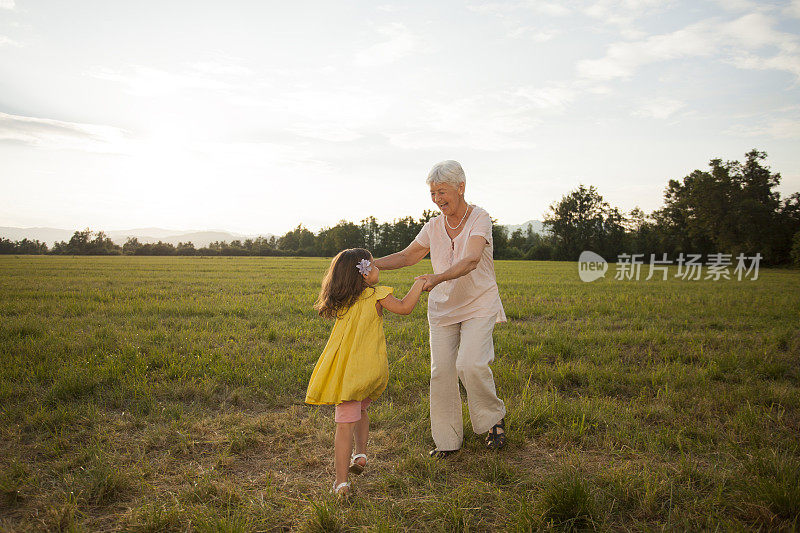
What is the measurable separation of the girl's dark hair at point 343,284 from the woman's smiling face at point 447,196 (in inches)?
32.9

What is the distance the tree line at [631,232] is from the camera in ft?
158

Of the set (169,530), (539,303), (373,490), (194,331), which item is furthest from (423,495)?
(539,303)

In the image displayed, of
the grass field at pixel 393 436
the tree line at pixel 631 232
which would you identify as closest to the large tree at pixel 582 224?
the tree line at pixel 631 232

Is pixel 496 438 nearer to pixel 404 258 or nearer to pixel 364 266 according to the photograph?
pixel 404 258

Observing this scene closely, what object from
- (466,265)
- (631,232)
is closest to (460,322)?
(466,265)

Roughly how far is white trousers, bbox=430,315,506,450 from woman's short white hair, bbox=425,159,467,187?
1.19 metres

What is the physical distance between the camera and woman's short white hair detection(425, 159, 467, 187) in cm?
371

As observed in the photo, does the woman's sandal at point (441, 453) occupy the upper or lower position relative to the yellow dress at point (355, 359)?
lower

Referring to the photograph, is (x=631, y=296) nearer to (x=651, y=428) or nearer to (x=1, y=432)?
(x=651, y=428)

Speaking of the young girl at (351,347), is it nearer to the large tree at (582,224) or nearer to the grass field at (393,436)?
the grass field at (393,436)

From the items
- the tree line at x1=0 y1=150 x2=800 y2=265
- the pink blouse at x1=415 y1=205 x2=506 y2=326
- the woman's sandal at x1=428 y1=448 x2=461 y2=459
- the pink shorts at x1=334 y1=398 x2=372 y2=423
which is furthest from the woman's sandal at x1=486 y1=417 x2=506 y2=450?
the tree line at x1=0 y1=150 x2=800 y2=265

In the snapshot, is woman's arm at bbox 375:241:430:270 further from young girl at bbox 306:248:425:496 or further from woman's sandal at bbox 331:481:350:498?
woman's sandal at bbox 331:481:350:498

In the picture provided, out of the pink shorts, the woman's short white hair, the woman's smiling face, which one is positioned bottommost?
the pink shorts

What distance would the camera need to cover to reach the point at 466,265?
141 inches
